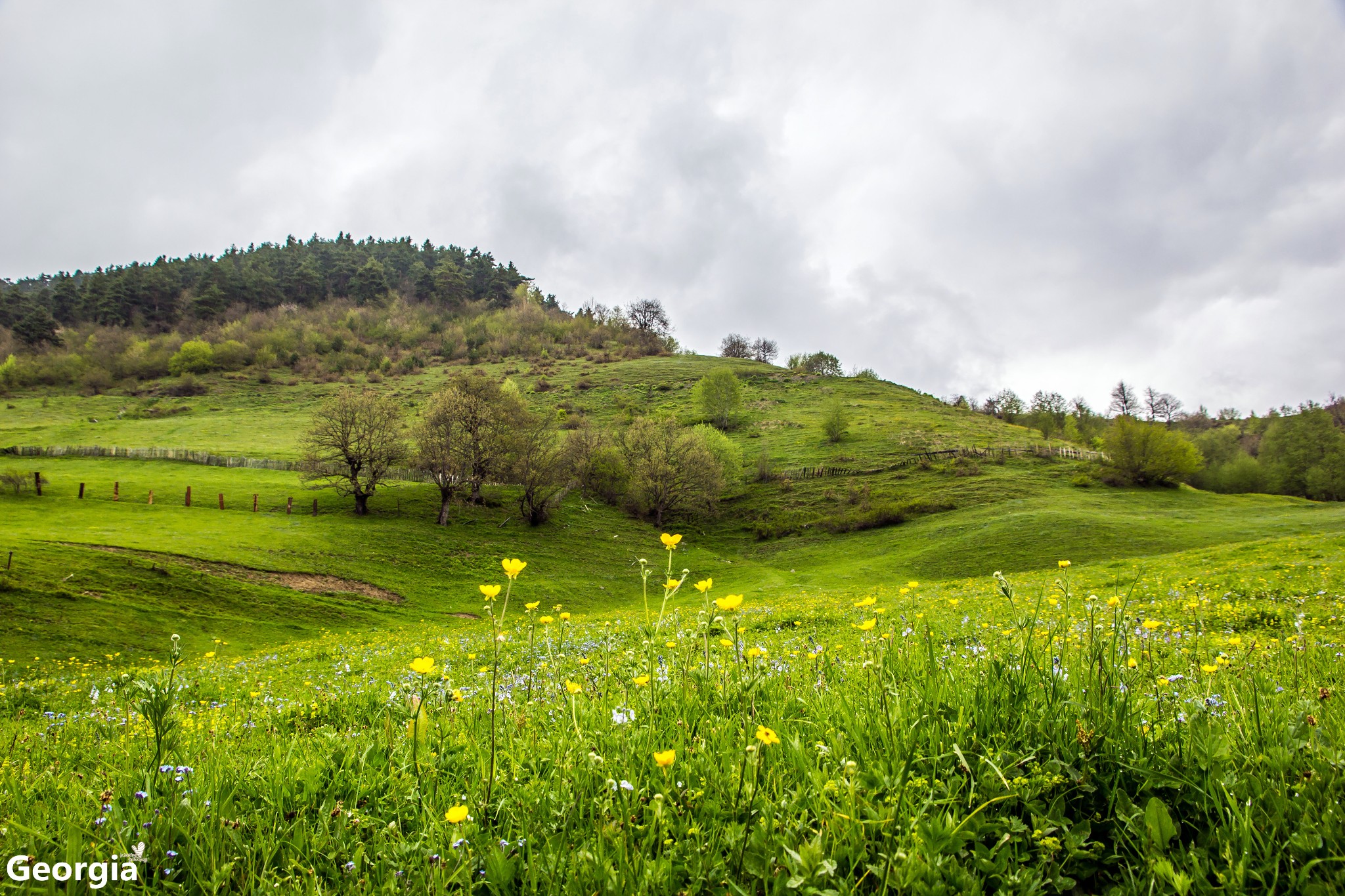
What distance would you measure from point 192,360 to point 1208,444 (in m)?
204

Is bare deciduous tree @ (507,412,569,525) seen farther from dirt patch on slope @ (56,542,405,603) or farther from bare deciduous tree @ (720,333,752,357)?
bare deciduous tree @ (720,333,752,357)

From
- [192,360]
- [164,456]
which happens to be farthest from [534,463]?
[192,360]

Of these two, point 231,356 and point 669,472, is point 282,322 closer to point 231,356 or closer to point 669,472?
point 231,356

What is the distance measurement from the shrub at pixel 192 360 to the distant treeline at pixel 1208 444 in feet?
538

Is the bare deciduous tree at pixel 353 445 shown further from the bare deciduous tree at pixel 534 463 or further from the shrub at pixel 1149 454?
the shrub at pixel 1149 454

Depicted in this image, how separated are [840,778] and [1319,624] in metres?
11.5

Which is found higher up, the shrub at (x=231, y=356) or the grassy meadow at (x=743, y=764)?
the shrub at (x=231, y=356)

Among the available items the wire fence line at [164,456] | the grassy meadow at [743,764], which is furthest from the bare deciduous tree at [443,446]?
the grassy meadow at [743,764]

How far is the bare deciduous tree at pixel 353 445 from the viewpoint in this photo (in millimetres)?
52031

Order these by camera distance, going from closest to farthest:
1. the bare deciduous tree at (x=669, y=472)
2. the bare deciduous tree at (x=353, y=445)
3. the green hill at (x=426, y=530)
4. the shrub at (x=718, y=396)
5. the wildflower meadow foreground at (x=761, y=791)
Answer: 1. the wildflower meadow foreground at (x=761, y=791)
2. the green hill at (x=426, y=530)
3. the bare deciduous tree at (x=353, y=445)
4. the bare deciduous tree at (x=669, y=472)
5. the shrub at (x=718, y=396)

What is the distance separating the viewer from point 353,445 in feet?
172

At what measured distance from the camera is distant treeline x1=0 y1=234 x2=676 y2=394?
117750mm

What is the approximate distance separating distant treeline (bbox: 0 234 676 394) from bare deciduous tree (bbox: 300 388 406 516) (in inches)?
3270

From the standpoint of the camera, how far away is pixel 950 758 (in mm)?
2348
